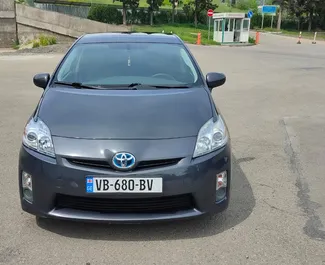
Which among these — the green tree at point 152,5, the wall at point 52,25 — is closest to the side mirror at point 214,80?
the wall at point 52,25

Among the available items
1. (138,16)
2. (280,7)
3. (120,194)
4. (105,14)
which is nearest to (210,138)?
(120,194)

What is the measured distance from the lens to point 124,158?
3059 millimetres

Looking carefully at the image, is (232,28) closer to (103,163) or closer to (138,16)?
(138,16)

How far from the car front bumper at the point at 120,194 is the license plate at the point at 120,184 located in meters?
0.03

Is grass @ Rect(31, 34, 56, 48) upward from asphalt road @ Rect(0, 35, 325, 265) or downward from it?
downward

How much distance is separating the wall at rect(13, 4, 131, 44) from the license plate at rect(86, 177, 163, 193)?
82.0 feet

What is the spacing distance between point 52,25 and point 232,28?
14.2 meters

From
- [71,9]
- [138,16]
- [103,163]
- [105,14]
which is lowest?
[138,16]

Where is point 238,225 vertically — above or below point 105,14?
above

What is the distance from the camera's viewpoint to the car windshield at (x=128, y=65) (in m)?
4.21

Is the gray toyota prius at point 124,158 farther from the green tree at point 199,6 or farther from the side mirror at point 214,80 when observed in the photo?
the green tree at point 199,6

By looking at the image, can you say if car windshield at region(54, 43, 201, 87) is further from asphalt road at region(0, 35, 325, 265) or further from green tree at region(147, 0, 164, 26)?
green tree at region(147, 0, 164, 26)

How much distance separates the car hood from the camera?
127 inches

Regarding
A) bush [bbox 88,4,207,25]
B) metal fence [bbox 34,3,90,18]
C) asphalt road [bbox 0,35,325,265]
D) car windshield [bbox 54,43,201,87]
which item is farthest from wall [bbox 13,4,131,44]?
bush [bbox 88,4,207,25]
